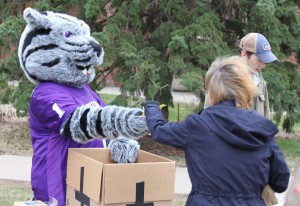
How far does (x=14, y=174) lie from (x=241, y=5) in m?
4.96

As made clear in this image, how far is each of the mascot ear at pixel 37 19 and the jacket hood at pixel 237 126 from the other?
57.6 inches

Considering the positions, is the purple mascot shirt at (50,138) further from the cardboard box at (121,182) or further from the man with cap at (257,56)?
the man with cap at (257,56)

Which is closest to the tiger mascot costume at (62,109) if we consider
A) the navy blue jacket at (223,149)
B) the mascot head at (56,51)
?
the mascot head at (56,51)

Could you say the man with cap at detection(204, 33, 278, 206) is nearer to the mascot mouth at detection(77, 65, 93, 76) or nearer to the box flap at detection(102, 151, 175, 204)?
the mascot mouth at detection(77, 65, 93, 76)

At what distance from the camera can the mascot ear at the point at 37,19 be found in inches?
169

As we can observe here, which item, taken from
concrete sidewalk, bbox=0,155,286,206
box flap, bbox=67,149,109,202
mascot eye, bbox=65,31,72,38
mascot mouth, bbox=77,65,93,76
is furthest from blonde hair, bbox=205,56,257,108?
concrete sidewalk, bbox=0,155,286,206

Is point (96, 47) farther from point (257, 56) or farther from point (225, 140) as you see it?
point (257, 56)

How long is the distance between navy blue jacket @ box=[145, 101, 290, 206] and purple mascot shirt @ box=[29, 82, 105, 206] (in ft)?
2.62

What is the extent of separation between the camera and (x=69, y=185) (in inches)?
156

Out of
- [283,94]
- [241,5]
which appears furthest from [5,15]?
[283,94]

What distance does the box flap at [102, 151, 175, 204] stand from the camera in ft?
11.6

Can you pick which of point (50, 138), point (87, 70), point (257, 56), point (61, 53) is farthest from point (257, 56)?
point (50, 138)

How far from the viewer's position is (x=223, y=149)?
3377mm

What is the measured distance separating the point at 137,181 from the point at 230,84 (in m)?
0.77
